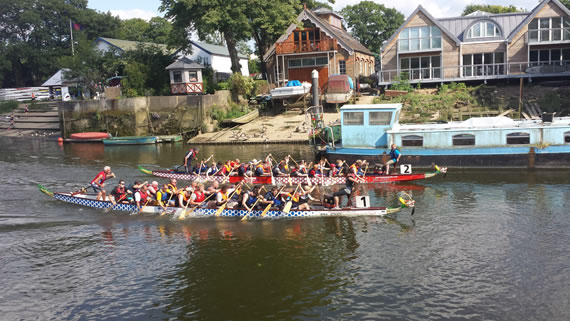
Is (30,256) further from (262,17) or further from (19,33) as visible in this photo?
(19,33)

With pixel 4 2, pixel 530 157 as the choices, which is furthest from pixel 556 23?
pixel 4 2

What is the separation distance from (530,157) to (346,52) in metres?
29.9

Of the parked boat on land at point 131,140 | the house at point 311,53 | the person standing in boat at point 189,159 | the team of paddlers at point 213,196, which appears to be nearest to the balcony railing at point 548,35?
the house at point 311,53

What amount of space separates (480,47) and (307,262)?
41568 mm

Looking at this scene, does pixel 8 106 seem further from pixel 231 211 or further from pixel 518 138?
pixel 518 138

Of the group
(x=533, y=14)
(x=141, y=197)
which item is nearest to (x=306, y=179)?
(x=141, y=197)

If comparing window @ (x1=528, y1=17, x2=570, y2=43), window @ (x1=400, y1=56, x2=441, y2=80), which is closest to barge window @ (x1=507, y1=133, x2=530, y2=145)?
window @ (x1=400, y1=56, x2=441, y2=80)

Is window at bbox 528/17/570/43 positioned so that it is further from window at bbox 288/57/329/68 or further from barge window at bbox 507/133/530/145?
barge window at bbox 507/133/530/145

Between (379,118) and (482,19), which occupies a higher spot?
(482,19)

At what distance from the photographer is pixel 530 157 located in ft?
93.1

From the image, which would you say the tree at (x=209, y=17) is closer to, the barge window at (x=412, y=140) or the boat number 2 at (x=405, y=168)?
the barge window at (x=412, y=140)

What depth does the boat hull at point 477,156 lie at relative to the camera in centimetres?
2819

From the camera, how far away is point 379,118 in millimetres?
29984

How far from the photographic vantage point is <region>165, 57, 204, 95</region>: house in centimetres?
5306
